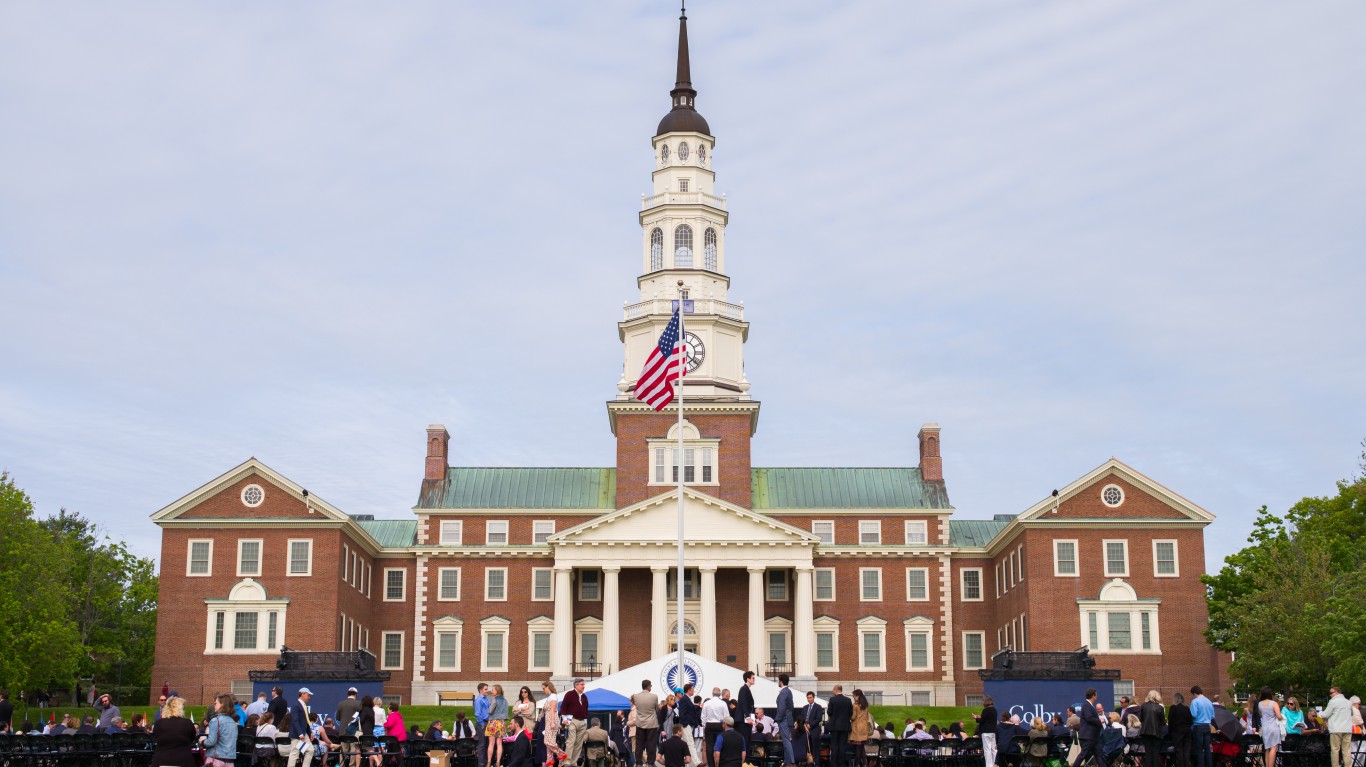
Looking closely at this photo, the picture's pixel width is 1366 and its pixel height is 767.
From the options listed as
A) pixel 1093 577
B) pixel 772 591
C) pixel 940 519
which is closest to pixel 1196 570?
pixel 1093 577

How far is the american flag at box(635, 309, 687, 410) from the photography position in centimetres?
5325

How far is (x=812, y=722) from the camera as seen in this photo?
115 feet

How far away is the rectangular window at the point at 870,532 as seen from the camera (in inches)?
3248

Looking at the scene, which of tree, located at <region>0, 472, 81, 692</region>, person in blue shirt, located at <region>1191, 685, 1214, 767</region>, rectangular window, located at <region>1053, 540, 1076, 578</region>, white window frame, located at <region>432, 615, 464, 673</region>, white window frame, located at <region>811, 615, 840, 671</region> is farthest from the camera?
white window frame, located at <region>432, 615, 464, 673</region>

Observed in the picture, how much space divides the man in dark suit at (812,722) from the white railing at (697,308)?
46244 millimetres

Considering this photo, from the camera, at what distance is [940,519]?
3248 inches

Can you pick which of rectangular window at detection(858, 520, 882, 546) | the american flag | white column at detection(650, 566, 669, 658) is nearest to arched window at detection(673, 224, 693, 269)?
rectangular window at detection(858, 520, 882, 546)

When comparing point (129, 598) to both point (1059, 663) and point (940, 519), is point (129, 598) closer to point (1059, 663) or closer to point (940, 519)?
point (940, 519)

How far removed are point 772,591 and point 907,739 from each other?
45320 mm

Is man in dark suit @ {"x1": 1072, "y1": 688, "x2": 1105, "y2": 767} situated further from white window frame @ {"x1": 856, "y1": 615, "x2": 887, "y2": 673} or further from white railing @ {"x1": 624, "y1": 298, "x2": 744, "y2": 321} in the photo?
white railing @ {"x1": 624, "y1": 298, "x2": 744, "y2": 321}

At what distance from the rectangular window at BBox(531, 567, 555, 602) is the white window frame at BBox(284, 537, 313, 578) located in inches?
474

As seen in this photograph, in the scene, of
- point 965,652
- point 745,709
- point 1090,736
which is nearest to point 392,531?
point 965,652

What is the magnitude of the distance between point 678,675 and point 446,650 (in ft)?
124

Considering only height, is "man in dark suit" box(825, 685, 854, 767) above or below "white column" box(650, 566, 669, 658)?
below
